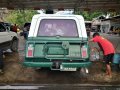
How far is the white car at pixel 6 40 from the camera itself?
54.8 feet

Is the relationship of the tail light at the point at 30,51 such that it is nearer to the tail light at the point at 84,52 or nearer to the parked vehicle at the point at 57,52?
the parked vehicle at the point at 57,52

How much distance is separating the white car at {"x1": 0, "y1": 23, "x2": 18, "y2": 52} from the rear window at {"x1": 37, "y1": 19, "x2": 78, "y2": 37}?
4608 millimetres

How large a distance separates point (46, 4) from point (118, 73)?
496 inches

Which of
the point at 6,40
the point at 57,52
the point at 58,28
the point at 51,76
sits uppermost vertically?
the point at 58,28

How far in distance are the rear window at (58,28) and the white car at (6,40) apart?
4608 millimetres

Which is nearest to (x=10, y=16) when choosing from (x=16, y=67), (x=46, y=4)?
(x=46, y=4)

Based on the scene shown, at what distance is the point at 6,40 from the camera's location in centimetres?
1738

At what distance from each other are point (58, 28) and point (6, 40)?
5632 mm

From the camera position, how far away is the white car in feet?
54.8

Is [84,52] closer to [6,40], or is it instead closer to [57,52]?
[57,52]

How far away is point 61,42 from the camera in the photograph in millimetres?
11766

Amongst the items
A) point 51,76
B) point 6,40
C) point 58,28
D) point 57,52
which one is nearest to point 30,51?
point 57,52

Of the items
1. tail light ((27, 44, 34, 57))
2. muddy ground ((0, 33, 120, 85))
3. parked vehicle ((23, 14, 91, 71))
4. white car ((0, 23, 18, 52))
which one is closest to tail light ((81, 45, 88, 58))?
parked vehicle ((23, 14, 91, 71))

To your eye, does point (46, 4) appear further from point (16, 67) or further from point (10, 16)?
point (10, 16)
